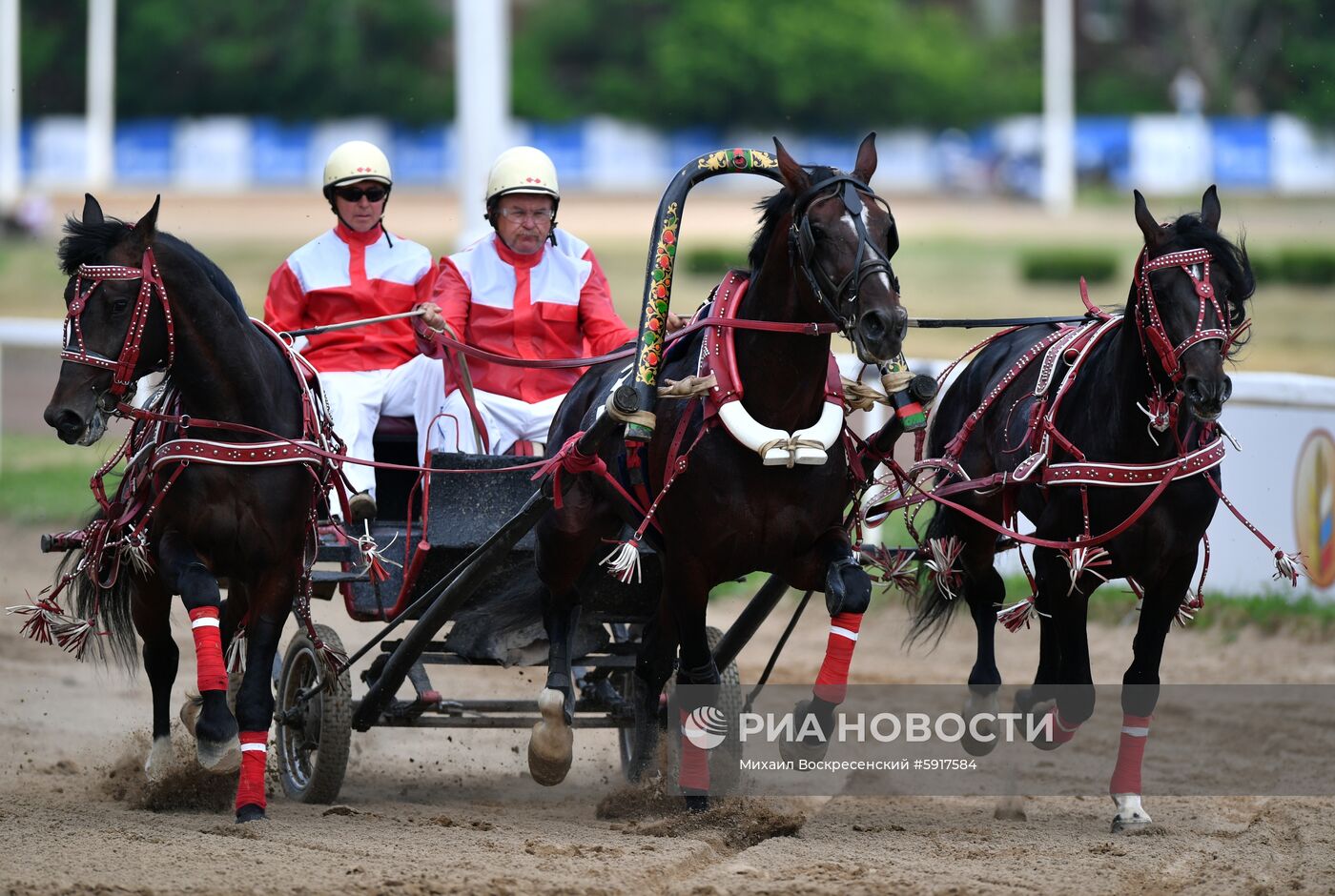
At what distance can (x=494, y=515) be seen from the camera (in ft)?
22.4

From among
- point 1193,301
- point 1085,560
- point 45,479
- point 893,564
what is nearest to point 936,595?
point 893,564

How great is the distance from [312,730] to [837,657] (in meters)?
2.17

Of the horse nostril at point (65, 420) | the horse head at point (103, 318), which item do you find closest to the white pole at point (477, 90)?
the horse head at point (103, 318)

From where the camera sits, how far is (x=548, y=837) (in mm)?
5926

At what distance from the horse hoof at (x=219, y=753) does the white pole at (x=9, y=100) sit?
54.0 ft

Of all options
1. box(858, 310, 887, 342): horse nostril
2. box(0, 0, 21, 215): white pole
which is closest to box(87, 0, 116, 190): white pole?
box(0, 0, 21, 215): white pole

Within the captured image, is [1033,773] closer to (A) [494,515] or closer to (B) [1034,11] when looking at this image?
(A) [494,515]

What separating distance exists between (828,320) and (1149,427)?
1192 millimetres

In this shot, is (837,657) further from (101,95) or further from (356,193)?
(101,95)

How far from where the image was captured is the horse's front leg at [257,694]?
6012mm

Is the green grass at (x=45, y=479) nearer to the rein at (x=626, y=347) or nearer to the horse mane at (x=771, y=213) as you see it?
the rein at (x=626, y=347)

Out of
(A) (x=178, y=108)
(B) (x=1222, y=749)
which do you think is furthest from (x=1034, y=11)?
(B) (x=1222, y=749)

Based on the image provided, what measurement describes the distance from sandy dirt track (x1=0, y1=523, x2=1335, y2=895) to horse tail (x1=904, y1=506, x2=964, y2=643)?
0.80 meters

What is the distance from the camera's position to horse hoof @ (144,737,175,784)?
21.6ft
